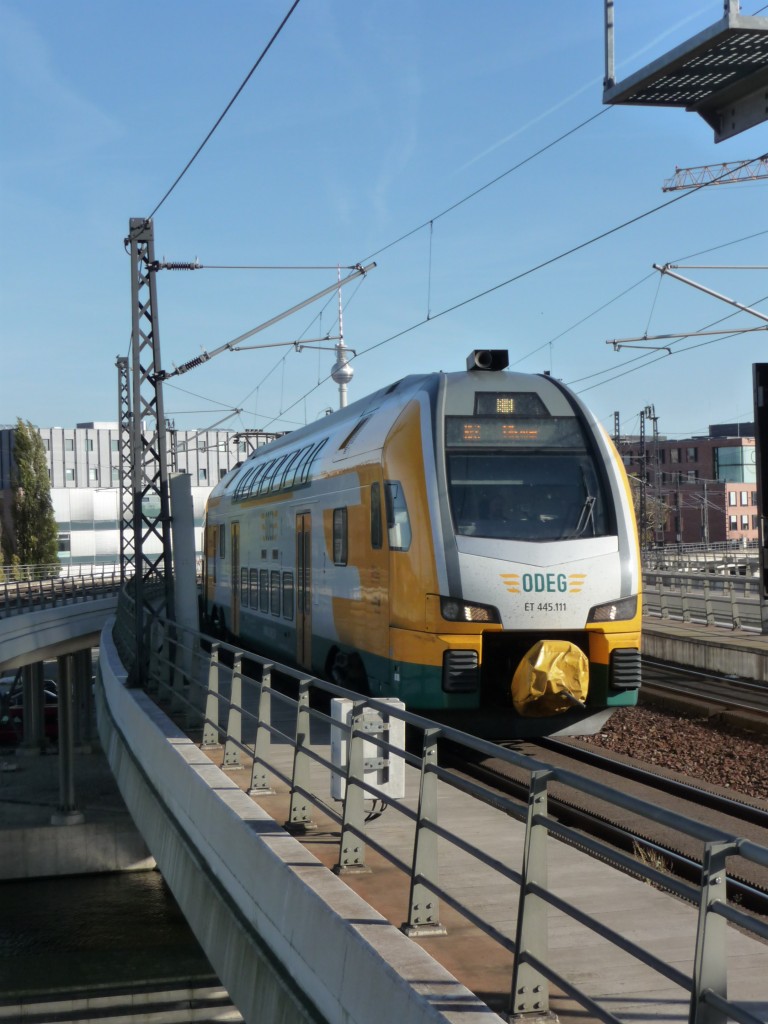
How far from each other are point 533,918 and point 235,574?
62.2 ft

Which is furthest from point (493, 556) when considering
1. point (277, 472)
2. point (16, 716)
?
point (16, 716)

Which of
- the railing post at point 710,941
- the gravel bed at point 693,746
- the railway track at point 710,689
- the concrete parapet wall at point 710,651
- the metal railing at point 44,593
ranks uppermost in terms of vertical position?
the railing post at point 710,941

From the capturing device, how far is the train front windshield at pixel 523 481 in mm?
12195

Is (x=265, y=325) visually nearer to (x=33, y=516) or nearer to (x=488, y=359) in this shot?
(x=488, y=359)

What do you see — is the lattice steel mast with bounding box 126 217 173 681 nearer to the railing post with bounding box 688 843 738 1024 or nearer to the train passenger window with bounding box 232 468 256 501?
the train passenger window with bounding box 232 468 256 501

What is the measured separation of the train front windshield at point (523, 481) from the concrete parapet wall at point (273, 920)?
137 inches

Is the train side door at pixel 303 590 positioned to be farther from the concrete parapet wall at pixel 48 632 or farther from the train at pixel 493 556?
the concrete parapet wall at pixel 48 632

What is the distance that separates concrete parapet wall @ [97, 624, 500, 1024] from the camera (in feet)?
17.3

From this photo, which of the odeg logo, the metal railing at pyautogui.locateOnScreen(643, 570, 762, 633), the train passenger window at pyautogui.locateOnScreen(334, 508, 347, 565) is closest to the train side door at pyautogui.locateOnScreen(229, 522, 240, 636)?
the train passenger window at pyautogui.locateOnScreen(334, 508, 347, 565)

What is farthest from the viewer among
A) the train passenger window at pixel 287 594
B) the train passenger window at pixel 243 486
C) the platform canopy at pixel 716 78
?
the train passenger window at pixel 243 486

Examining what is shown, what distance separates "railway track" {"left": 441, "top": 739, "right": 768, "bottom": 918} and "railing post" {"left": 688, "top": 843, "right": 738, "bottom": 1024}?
14.9 ft

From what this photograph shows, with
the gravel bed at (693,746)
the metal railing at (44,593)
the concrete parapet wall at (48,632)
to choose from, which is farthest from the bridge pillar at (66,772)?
the gravel bed at (693,746)

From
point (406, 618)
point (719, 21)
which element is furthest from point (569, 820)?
point (719, 21)

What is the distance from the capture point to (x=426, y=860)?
6031mm
